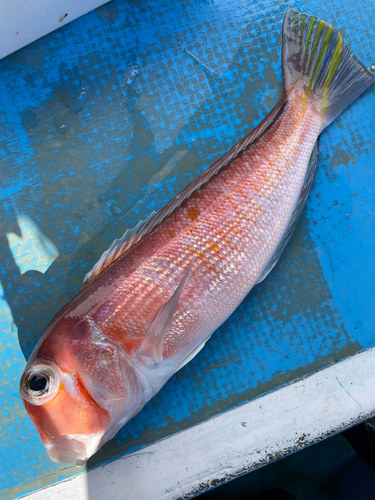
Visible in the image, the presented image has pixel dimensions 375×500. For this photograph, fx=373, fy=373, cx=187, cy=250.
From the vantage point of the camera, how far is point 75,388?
1399 mm

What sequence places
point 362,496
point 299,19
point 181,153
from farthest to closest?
point 362,496 < point 181,153 < point 299,19

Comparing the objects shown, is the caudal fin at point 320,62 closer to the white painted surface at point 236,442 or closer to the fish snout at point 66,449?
the white painted surface at point 236,442

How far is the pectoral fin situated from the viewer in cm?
145

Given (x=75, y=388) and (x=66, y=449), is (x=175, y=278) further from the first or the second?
(x=66, y=449)

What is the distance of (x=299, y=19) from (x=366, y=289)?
140 centimetres

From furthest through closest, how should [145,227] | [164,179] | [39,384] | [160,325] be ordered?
[164,179] < [145,227] < [160,325] < [39,384]

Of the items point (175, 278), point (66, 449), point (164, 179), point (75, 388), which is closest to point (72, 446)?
point (66, 449)

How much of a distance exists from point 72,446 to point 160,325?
0.56m

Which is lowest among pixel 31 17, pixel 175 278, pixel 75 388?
pixel 75 388

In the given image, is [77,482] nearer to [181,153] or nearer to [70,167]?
[70,167]

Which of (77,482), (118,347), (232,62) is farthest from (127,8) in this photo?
(77,482)

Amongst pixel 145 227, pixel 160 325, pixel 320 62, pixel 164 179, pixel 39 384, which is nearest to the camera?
pixel 39 384

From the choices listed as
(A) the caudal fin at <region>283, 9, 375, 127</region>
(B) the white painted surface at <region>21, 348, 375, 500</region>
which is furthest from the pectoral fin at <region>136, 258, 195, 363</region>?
(A) the caudal fin at <region>283, 9, 375, 127</region>

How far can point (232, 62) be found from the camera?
2021 mm
